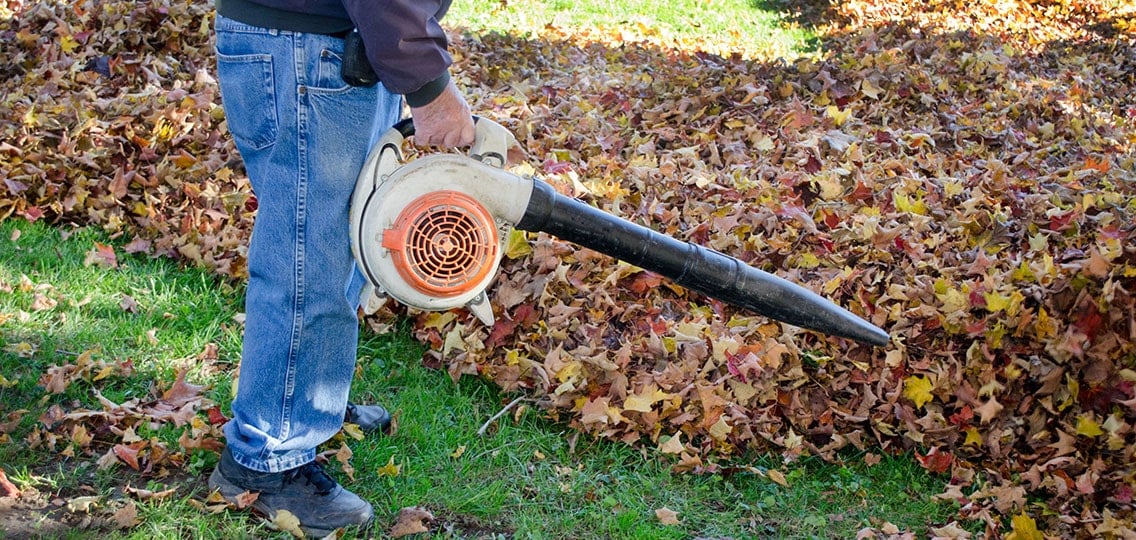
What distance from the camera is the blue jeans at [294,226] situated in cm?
224

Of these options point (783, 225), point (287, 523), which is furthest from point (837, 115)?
point (287, 523)

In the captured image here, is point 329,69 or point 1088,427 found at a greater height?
point 329,69

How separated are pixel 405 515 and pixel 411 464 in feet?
0.95

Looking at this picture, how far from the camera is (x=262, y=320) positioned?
8.02 ft

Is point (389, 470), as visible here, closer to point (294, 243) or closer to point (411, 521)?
point (411, 521)

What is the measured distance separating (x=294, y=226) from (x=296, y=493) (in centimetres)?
77

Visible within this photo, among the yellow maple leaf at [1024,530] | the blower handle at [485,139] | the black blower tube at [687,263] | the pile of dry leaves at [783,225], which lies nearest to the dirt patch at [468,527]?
the pile of dry leaves at [783,225]

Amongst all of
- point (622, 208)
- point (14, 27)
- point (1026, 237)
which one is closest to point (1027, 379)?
point (1026, 237)

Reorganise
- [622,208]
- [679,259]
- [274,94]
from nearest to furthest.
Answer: [274,94] < [679,259] < [622,208]

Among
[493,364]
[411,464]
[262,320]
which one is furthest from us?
[493,364]

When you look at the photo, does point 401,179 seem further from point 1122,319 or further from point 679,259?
point 1122,319

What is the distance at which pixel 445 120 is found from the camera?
7.54 ft

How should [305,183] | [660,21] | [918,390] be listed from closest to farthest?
[305,183], [918,390], [660,21]

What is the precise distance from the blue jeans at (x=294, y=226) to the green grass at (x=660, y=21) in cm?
566
